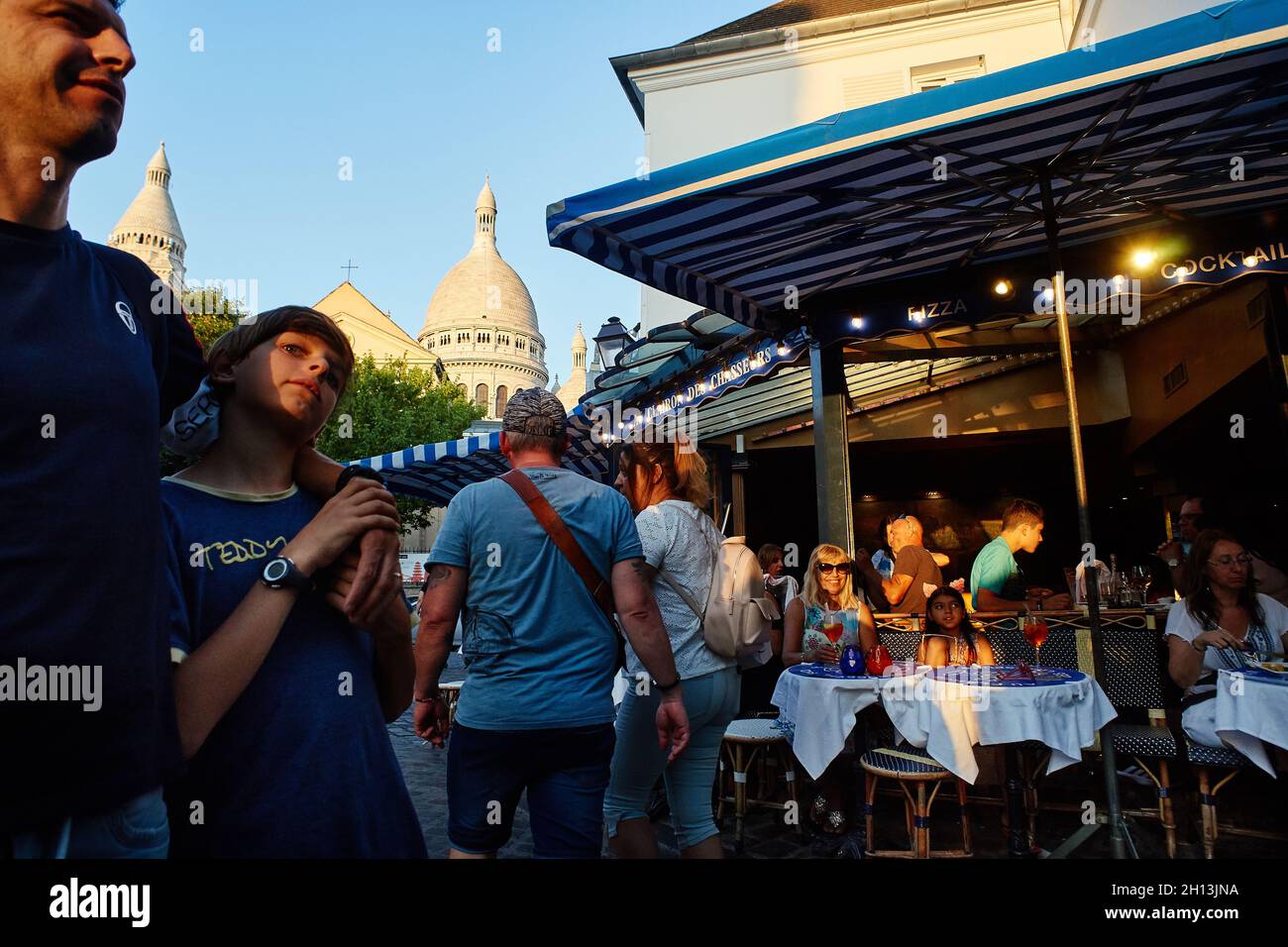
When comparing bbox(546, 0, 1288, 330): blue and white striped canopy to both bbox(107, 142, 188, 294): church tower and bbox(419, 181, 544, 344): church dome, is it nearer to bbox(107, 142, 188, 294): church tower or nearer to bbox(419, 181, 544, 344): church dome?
bbox(107, 142, 188, 294): church tower

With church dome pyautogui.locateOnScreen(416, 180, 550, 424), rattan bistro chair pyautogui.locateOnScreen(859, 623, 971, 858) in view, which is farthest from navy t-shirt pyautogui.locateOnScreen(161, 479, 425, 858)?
church dome pyautogui.locateOnScreen(416, 180, 550, 424)

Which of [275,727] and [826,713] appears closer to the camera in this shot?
[275,727]

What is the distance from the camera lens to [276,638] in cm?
119

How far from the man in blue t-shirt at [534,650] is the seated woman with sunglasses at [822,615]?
2440mm

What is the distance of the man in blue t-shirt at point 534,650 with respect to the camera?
227 centimetres

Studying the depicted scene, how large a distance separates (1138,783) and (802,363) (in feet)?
16.0

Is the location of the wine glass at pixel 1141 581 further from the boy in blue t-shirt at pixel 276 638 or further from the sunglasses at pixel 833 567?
the boy in blue t-shirt at pixel 276 638

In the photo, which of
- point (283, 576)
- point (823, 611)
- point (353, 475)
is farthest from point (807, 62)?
point (283, 576)

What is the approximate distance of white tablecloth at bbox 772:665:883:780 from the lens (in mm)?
4141

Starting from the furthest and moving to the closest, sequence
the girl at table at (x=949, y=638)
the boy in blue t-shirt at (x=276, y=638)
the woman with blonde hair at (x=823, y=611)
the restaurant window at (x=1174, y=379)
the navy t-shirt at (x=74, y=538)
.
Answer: the restaurant window at (x=1174, y=379) → the woman with blonde hair at (x=823, y=611) → the girl at table at (x=949, y=638) → the boy in blue t-shirt at (x=276, y=638) → the navy t-shirt at (x=74, y=538)

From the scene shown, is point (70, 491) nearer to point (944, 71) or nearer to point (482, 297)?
point (944, 71)

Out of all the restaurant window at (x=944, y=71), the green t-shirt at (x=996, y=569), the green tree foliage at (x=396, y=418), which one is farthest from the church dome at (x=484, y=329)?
the green t-shirt at (x=996, y=569)

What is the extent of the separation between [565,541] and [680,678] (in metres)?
0.96

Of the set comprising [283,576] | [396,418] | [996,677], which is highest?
[396,418]
